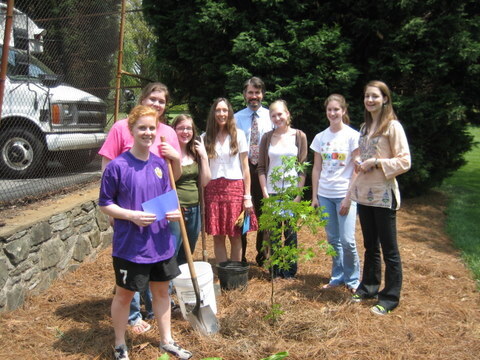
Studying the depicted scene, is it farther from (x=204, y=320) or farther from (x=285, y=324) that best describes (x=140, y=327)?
(x=285, y=324)

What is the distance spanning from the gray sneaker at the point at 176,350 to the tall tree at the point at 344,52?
4281mm

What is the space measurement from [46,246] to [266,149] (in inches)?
89.3

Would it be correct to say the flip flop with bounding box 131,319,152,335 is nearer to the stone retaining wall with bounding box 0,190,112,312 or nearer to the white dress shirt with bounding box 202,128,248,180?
the stone retaining wall with bounding box 0,190,112,312

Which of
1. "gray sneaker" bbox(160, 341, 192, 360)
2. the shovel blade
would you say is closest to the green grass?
the shovel blade

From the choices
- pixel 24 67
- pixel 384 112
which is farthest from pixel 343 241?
pixel 24 67

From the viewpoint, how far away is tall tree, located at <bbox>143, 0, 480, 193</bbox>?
6.62 meters

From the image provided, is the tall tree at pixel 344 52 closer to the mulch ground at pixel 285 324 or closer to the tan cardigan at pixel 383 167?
the mulch ground at pixel 285 324

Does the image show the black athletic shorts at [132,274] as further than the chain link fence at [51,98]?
No

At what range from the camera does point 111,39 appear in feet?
22.7

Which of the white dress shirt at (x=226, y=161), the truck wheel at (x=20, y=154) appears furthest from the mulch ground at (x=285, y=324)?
the truck wheel at (x=20, y=154)

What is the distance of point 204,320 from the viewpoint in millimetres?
3373

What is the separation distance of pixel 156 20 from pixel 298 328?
5.82 metres

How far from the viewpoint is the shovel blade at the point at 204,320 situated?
3.35 meters

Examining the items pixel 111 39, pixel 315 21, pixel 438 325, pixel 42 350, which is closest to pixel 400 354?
pixel 438 325
